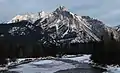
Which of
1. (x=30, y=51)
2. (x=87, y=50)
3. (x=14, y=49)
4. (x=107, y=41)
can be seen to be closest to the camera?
(x=107, y=41)

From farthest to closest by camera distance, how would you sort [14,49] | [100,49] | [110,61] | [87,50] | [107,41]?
1. [87,50]
2. [14,49]
3. [107,41]
4. [100,49]
5. [110,61]

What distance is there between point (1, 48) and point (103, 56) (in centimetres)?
3299

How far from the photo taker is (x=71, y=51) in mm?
196625

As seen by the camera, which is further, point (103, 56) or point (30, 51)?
point (30, 51)

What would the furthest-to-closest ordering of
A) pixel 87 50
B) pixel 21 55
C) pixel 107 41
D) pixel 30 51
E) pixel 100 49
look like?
pixel 87 50 < pixel 30 51 < pixel 21 55 < pixel 107 41 < pixel 100 49

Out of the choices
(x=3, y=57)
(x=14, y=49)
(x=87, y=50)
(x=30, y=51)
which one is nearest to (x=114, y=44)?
(x=3, y=57)

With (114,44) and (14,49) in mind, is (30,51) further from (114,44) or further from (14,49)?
(114,44)

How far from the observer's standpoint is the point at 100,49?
88938 mm

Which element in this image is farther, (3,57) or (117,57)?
(3,57)

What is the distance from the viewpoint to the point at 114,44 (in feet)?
289

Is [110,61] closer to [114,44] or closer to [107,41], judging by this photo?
[114,44]

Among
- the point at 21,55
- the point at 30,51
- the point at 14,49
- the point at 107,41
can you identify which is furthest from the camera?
the point at 30,51

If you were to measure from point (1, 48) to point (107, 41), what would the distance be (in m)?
32.4

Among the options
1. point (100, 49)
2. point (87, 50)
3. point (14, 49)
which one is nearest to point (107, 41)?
point (100, 49)
